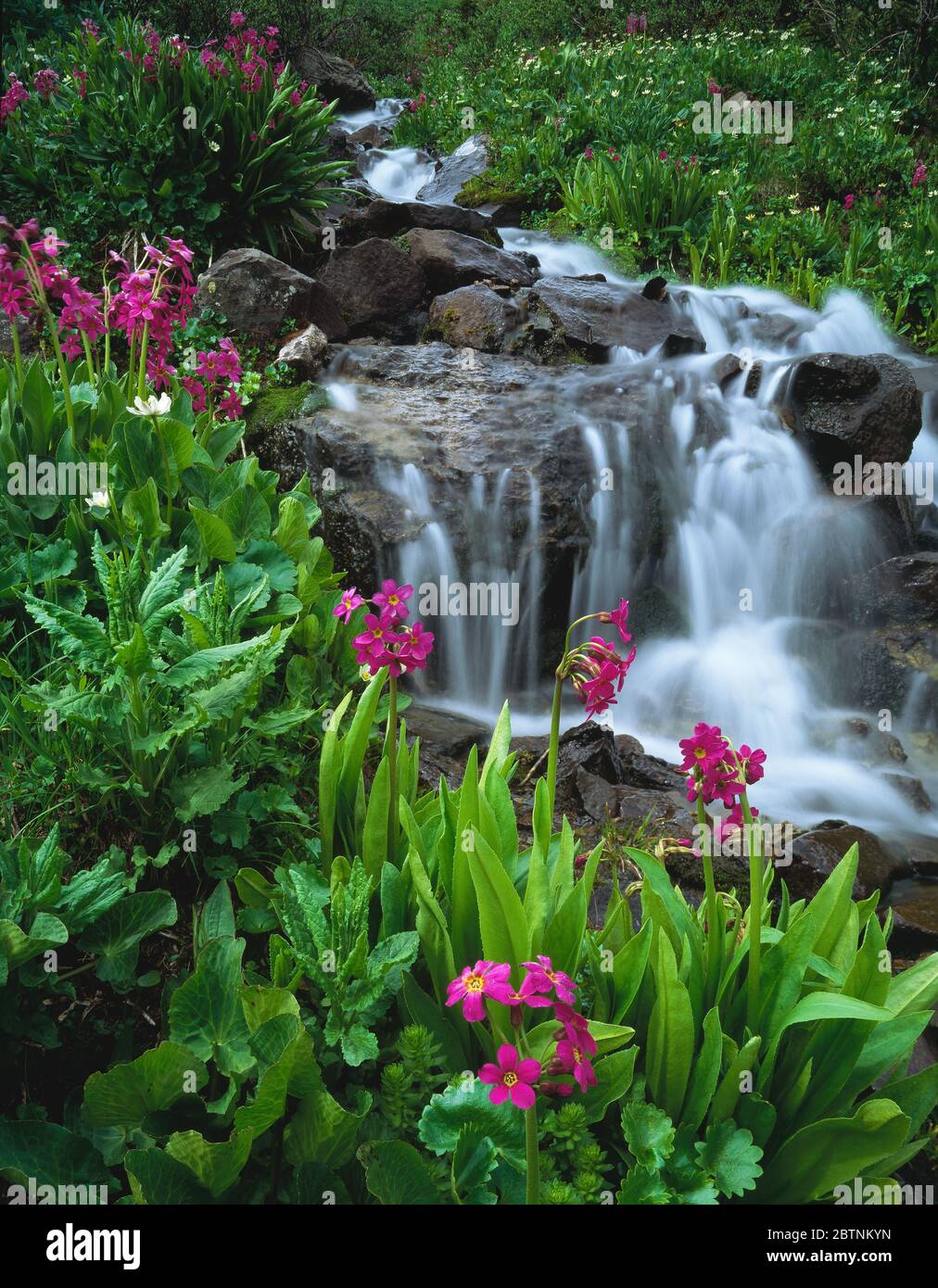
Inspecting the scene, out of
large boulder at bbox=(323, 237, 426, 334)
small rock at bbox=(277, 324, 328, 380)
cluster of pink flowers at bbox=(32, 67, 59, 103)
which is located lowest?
small rock at bbox=(277, 324, 328, 380)

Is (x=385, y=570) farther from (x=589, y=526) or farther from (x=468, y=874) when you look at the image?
(x=468, y=874)

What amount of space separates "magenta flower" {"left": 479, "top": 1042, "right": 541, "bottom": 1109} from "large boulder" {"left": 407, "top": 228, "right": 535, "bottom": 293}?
693 centimetres

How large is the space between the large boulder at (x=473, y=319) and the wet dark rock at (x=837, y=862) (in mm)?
4287

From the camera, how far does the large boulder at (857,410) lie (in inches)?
241

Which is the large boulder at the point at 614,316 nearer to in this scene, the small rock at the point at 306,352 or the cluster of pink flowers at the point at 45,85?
the small rock at the point at 306,352

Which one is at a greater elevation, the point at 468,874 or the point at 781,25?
the point at 781,25

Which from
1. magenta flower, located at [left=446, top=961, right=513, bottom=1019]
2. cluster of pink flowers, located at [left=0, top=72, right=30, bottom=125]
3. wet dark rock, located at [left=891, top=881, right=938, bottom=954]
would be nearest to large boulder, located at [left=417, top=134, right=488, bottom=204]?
cluster of pink flowers, located at [left=0, top=72, right=30, bottom=125]

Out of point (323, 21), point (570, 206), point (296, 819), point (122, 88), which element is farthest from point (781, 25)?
point (296, 819)

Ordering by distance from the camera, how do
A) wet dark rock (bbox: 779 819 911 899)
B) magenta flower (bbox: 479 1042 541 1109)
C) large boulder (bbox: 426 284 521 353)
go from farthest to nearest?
large boulder (bbox: 426 284 521 353) → wet dark rock (bbox: 779 819 911 899) → magenta flower (bbox: 479 1042 541 1109)

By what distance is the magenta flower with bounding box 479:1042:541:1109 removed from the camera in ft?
4.04

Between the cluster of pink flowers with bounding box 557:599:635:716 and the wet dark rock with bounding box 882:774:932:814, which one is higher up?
the cluster of pink flowers with bounding box 557:599:635:716

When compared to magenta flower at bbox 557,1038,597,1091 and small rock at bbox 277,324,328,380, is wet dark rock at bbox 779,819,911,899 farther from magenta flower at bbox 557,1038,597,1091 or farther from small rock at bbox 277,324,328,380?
small rock at bbox 277,324,328,380
